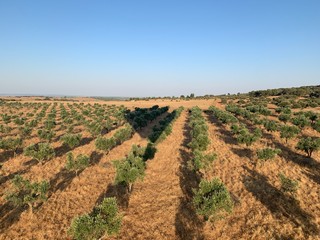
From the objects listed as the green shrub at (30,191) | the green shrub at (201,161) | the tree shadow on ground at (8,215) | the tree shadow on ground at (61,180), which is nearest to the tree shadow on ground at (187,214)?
the green shrub at (201,161)

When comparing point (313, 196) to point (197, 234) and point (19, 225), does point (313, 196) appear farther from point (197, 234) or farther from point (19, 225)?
point (19, 225)

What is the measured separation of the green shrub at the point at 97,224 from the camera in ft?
44.4

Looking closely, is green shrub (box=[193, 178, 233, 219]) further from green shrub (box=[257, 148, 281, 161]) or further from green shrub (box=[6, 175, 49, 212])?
green shrub (box=[6, 175, 49, 212])

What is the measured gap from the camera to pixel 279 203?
64.4 ft

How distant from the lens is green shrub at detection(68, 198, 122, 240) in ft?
44.4

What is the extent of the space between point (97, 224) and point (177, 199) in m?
9.48

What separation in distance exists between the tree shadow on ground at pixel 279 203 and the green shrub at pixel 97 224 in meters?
12.4

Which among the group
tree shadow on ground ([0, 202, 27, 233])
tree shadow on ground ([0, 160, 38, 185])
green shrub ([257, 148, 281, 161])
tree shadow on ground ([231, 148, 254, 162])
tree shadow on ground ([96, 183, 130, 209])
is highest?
green shrub ([257, 148, 281, 161])

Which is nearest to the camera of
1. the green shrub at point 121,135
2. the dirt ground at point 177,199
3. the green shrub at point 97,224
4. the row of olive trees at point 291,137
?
the green shrub at point 97,224

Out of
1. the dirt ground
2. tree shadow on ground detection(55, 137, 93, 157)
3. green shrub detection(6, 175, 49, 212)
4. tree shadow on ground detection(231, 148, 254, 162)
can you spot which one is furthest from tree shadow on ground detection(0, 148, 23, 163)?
tree shadow on ground detection(231, 148, 254, 162)

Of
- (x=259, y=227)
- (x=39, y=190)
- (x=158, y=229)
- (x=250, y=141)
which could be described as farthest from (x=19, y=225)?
(x=250, y=141)

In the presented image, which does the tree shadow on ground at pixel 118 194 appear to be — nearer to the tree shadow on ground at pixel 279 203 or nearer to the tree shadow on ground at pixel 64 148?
the tree shadow on ground at pixel 279 203

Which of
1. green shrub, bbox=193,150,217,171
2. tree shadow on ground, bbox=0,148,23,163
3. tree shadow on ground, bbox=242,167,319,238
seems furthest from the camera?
tree shadow on ground, bbox=0,148,23,163

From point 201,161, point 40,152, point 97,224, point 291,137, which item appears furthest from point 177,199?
point 291,137
